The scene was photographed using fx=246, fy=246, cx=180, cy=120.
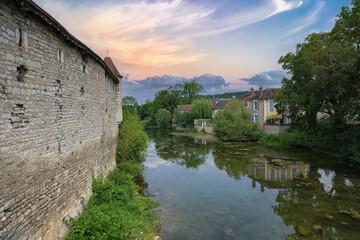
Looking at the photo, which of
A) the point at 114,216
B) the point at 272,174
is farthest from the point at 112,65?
the point at 272,174

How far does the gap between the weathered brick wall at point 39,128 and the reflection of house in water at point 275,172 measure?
9.53m

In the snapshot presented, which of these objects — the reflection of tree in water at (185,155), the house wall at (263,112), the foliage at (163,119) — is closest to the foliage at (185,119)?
the foliage at (163,119)

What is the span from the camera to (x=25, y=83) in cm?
436

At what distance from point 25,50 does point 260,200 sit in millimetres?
10304

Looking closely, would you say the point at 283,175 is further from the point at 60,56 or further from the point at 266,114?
the point at 266,114

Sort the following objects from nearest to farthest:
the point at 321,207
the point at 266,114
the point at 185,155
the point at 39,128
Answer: the point at 39,128 < the point at 321,207 < the point at 185,155 < the point at 266,114

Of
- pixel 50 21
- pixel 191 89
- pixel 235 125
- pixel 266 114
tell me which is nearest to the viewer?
pixel 50 21

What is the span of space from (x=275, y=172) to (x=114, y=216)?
467 inches

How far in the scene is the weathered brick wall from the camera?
12.7 feet

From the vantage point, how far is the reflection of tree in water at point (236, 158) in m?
16.0

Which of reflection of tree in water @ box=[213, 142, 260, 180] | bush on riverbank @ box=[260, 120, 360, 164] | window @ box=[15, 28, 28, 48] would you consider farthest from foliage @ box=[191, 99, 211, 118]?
window @ box=[15, 28, 28, 48]

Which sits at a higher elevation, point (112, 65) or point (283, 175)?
point (112, 65)

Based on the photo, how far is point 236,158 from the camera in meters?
19.5

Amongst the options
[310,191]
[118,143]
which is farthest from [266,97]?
[118,143]
